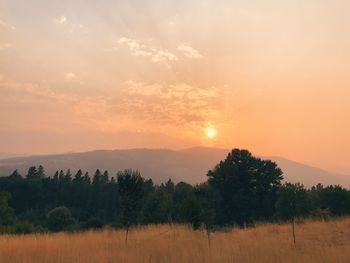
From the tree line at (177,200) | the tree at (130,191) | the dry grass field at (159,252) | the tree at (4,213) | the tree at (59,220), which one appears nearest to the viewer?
the dry grass field at (159,252)

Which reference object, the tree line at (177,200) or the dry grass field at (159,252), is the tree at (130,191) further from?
the dry grass field at (159,252)

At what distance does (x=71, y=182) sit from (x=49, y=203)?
7.87m

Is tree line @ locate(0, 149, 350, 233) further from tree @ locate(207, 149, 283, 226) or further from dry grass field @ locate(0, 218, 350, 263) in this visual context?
dry grass field @ locate(0, 218, 350, 263)

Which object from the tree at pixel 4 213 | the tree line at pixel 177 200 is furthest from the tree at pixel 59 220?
the tree at pixel 4 213

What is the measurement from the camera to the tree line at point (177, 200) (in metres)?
19.8

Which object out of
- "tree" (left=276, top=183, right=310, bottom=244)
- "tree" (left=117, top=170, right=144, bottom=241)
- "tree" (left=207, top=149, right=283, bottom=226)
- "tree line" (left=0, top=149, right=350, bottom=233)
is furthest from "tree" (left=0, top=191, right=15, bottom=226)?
"tree" (left=276, top=183, right=310, bottom=244)

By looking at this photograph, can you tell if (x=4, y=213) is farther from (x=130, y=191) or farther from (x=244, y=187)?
(x=130, y=191)

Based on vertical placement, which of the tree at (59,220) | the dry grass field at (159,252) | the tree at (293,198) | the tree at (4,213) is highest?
the tree at (293,198)

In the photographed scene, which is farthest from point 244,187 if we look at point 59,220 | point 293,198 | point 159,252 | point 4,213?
point 159,252

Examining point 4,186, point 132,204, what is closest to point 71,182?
point 4,186

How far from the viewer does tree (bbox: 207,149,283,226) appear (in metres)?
48.3

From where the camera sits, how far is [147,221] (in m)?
46.3

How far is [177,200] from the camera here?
57.8m

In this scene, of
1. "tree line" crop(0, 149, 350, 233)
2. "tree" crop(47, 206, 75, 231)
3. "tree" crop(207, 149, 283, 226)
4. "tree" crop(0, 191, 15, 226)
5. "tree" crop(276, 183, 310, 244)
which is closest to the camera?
"tree" crop(276, 183, 310, 244)
